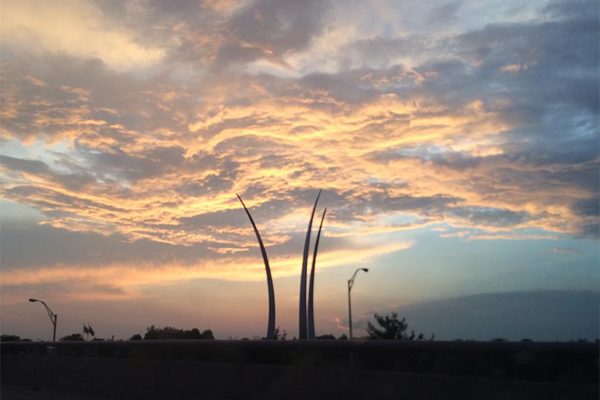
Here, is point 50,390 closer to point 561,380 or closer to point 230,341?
point 230,341

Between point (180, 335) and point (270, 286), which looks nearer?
point (180, 335)

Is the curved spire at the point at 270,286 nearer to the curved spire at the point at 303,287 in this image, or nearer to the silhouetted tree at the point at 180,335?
the curved spire at the point at 303,287

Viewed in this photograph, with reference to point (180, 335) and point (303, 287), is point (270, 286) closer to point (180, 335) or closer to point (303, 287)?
point (303, 287)

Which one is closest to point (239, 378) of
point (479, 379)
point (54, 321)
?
point (479, 379)

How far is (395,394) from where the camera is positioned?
8.23 metres

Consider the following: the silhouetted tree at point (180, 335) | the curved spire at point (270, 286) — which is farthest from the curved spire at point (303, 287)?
the silhouetted tree at point (180, 335)

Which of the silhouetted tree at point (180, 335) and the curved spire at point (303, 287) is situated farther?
the curved spire at point (303, 287)

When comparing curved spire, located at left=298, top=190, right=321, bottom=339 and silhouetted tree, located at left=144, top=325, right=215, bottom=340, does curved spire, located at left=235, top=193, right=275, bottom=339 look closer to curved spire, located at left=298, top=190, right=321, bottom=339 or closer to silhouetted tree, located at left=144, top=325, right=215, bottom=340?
curved spire, located at left=298, top=190, right=321, bottom=339

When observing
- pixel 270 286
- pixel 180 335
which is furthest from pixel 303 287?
pixel 180 335

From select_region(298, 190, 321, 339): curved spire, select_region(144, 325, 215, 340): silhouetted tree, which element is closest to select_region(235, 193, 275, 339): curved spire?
select_region(298, 190, 321, 339): curved spire

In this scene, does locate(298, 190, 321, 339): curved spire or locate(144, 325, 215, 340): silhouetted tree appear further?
locate(298, 190, 321, 339): curved spire

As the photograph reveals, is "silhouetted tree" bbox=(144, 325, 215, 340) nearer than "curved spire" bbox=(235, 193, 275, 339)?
Yes

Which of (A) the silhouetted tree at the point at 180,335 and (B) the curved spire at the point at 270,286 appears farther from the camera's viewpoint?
(B) the curved spire at the point at 270,286

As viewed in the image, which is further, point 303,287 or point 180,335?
point 303,287
